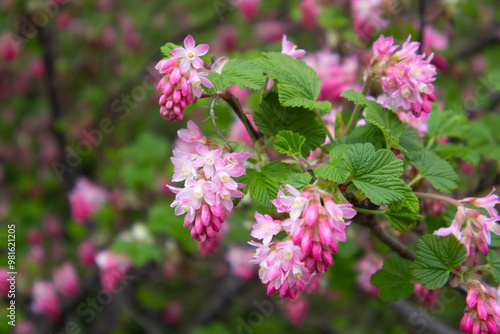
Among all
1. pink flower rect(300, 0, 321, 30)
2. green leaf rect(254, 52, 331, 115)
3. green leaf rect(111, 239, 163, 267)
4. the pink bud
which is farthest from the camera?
pink flower rect(300, 0, 321, 30)

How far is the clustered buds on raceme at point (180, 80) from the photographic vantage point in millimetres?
1219

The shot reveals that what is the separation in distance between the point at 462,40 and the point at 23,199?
18.2ft

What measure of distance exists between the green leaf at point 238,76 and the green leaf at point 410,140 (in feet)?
1.74

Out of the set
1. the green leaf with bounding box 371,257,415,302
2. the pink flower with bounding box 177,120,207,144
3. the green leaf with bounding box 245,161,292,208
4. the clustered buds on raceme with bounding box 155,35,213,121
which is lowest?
the green leaf with bounding box 371,257,415,302

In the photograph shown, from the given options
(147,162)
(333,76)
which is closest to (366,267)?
(333,76)

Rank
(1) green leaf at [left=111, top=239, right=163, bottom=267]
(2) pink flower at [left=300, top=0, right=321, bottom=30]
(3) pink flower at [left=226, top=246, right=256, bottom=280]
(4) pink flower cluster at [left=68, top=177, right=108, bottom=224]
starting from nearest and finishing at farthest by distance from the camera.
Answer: (1) green leaf at [left=111, top=239, right=163, bottom=267]
(3) pink flower at [left=226, top=246, right=256, bottom=280]
(2) pink flower at [left=300, top=0, right=321, bottom=30]
(4) pink flower cluster at [left=68, top=177, right=108, bottom=224]

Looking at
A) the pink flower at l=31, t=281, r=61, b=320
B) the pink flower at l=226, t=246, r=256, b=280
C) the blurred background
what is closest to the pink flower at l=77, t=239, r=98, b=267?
the blurred background

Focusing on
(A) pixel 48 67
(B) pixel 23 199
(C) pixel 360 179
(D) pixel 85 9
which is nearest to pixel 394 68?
(C) pixel 360 179

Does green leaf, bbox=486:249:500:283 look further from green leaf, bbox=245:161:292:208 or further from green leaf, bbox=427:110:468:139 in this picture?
green leaf, bbox=245:161:292:208

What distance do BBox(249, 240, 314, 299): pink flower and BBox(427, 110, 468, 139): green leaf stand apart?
83cm

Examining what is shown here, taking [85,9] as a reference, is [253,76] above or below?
above

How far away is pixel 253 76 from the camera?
1256mm

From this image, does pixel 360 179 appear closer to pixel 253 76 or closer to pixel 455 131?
pixel 253 76

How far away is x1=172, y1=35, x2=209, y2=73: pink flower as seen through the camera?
1226 millimetres
